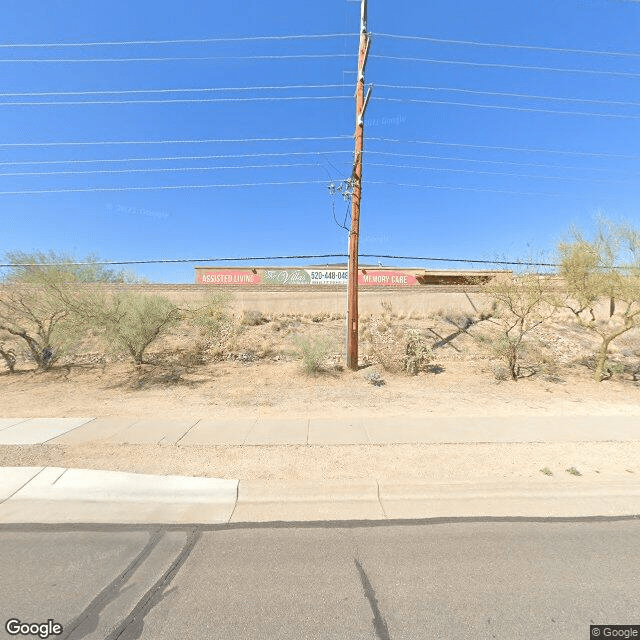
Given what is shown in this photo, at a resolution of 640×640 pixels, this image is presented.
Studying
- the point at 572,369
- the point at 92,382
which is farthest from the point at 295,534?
the point at 572,369

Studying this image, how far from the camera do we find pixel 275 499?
3.71 m

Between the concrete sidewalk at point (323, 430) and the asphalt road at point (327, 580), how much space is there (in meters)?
2.19

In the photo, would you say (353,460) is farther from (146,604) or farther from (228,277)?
(228,277)

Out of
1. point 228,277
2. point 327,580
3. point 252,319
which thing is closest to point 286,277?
point 228,277

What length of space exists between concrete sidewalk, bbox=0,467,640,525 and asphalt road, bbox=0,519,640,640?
6.9 inches

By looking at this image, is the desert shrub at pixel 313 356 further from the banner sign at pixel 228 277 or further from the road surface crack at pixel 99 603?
the banner sign at pixel 228 277

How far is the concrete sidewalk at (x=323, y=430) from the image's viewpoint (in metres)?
5.46

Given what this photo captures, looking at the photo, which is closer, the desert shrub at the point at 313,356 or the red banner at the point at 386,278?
the desert shrub at the point at 313,356

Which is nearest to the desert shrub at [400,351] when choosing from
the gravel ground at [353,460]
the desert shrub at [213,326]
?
the gravel ground at [353,460]

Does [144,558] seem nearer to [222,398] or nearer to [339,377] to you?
[222,398]

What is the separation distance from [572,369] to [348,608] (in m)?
12.3

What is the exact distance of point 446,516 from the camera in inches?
135

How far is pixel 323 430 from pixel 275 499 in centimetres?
229

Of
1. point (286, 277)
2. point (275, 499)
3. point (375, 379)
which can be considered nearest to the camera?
point (275, 499)
